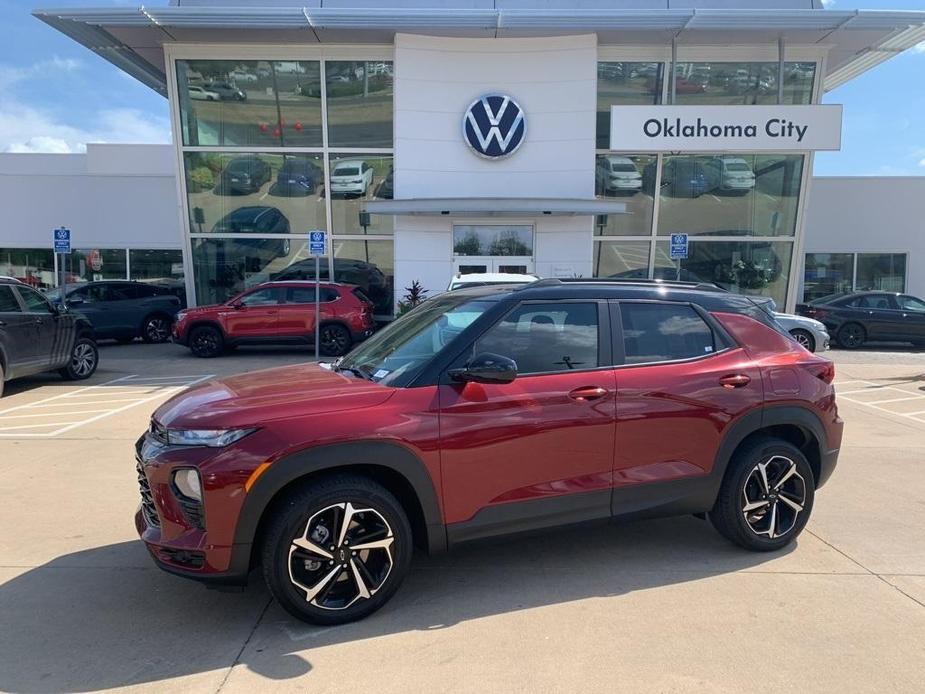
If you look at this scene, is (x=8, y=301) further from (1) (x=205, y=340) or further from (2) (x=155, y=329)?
(2) (x=155, y=329)

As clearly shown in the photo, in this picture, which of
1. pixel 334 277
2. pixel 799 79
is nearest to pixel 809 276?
pixel 799 79

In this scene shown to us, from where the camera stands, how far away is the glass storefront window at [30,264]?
79.9ft

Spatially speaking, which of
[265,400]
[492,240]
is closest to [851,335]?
[492,240]

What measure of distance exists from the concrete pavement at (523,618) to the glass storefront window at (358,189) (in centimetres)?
1507

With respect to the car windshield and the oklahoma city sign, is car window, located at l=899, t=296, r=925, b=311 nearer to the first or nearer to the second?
the oklahoma city sign

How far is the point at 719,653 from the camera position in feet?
10.6

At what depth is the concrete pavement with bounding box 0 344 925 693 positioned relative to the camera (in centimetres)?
305

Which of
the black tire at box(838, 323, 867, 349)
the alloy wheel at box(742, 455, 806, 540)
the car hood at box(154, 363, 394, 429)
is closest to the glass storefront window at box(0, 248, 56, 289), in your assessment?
the car hood at box(154, 363, 394, 429)

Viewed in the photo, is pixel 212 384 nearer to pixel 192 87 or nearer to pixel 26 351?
pixel 26 351

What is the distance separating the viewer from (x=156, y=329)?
1864 cm

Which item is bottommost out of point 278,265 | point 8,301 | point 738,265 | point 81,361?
point 81,361

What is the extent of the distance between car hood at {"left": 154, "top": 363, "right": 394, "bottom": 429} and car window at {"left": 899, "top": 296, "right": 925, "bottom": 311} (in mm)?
18600

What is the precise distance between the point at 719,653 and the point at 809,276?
78.4 feet

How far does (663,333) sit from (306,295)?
1244 centimetres
